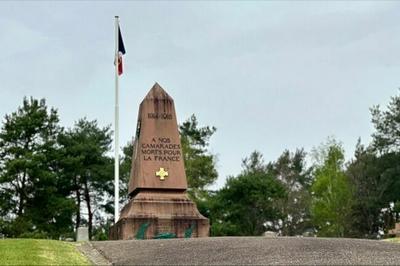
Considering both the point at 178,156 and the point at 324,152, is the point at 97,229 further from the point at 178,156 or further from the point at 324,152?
the point at 178,156

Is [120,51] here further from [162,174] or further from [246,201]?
[246,201]

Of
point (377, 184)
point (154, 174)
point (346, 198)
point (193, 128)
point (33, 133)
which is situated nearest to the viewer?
point (154, 174)

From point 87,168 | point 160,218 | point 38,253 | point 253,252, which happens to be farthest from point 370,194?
point 38,253

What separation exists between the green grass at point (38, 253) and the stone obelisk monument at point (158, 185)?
5.18 meters

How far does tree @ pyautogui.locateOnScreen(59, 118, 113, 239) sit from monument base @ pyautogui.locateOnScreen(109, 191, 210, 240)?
22.9 m

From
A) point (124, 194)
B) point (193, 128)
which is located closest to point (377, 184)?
point (193, 128)

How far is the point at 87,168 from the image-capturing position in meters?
46.5

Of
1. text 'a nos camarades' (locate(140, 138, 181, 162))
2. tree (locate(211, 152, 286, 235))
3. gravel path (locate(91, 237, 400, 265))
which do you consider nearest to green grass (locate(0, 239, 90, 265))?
gravel path (locate(91, 237, 400, 265))

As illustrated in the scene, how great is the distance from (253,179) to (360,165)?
347 inches

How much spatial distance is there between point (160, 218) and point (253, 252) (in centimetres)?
857

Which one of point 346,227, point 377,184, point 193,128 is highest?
point 193,128

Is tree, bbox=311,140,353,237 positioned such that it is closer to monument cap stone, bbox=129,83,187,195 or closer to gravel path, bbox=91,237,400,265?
monument cap stone, bbox=129,83,187,195

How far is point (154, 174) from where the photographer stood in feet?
Answer: 75.4

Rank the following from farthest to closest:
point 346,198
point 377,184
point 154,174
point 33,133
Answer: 1. point 377,184
2. point 346,198
3. point 33,133
4. point 154,174
